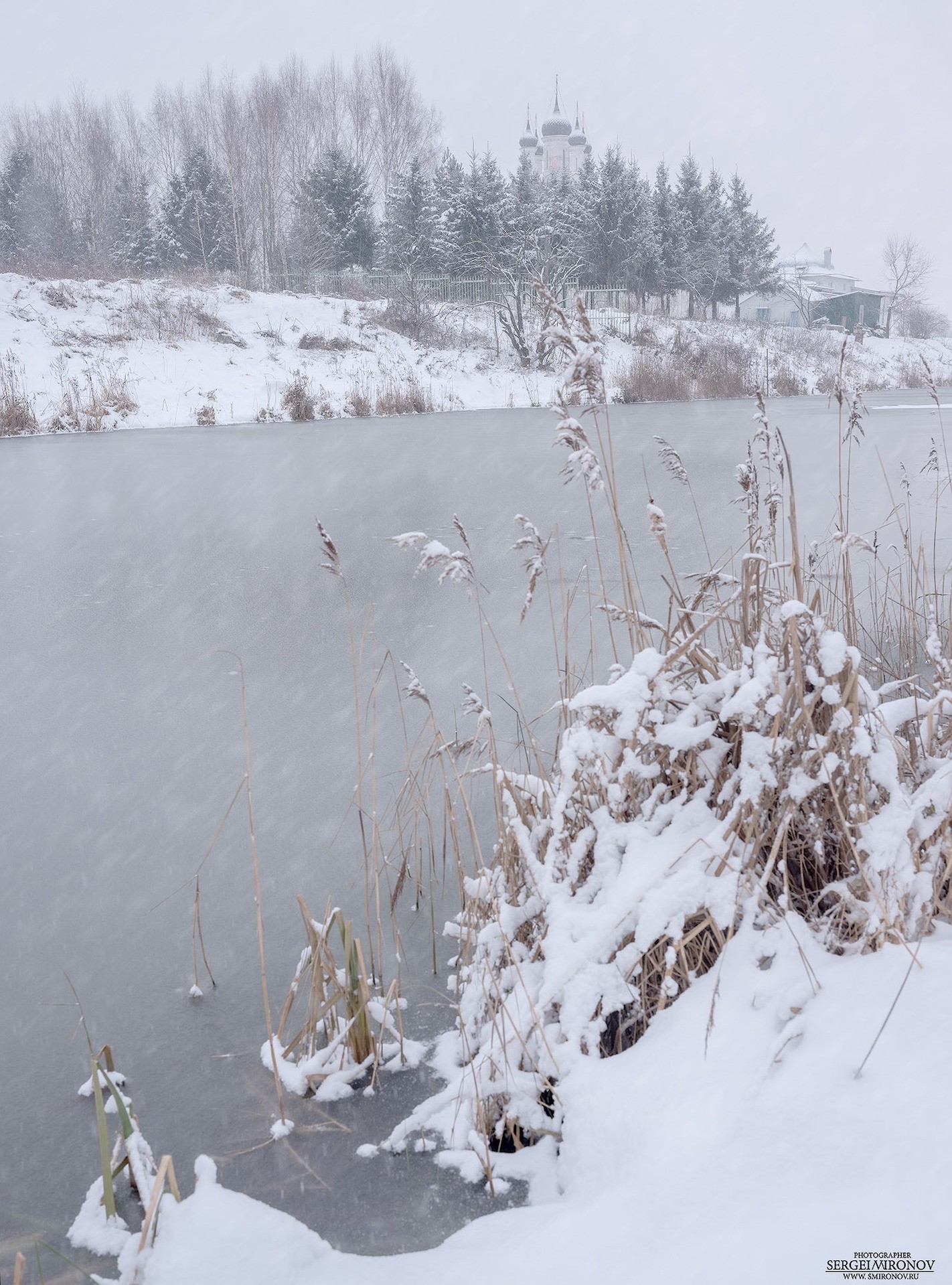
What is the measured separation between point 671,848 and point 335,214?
34.1 metres

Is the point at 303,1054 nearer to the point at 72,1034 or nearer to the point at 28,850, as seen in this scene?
the point at 72,1034

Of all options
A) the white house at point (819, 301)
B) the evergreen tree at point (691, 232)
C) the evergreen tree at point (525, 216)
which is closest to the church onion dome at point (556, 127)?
the white house at point (819, 301)

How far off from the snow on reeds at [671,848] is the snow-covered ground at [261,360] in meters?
14.0

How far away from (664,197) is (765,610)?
39910 mm

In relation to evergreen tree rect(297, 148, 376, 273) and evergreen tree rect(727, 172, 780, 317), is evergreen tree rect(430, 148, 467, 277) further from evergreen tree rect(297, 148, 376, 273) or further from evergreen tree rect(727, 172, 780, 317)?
evergreen tree rect(727, 172, 780, 317)

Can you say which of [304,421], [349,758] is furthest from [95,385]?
[349,758]

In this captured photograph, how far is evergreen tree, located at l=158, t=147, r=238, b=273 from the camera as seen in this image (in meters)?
33.6

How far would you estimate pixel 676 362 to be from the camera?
20906mm

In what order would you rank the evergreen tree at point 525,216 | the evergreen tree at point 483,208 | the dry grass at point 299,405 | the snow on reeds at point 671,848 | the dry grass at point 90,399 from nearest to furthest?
the snow on reeds at point 671,848 < the dry grass at point 90,399 < the dry grass at point 299,405 < the evergreen tree at point 525,216 < the evergreen tree at point 483,208

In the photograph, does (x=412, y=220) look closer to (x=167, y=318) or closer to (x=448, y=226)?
(x=448, y=226)

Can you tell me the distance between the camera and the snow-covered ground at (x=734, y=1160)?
1143 mm

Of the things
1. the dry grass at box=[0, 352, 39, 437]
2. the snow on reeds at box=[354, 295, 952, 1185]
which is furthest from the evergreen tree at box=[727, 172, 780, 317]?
the snow on reeds at box=[354, 295, 952, 1185]

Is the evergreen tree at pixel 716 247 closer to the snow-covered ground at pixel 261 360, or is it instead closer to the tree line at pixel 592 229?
the tree line at pixel 592 229

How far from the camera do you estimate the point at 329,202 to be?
1256 inches
